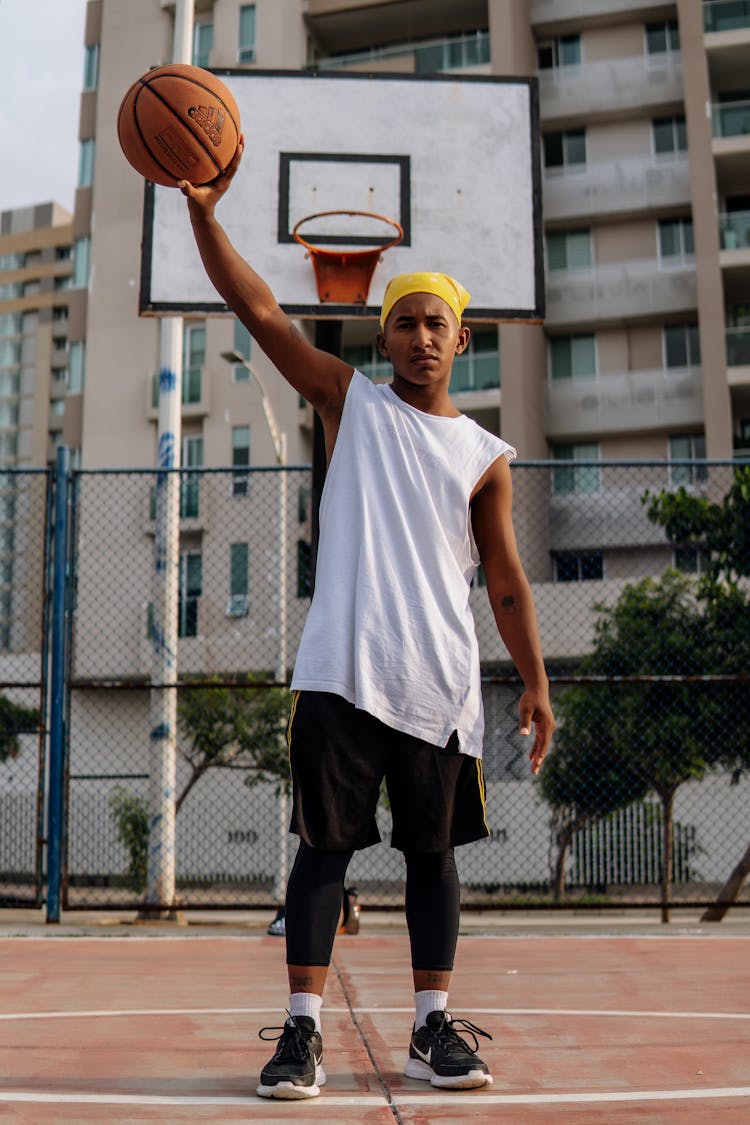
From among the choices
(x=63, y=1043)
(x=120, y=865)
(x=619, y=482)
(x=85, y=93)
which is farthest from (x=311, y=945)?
(x=85, y=93)

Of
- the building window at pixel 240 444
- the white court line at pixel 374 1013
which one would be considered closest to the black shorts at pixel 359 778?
the white court line at pixel 374 1013

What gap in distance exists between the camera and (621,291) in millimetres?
28109

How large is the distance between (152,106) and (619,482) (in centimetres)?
2455

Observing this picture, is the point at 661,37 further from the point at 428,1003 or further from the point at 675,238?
the point at 428,1003

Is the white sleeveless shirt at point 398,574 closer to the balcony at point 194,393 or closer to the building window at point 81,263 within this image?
the balcony at point 194,393

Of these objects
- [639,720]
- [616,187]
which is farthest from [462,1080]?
[616,187]

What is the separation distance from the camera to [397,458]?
271cm

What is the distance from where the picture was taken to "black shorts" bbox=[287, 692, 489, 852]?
2.54 metres

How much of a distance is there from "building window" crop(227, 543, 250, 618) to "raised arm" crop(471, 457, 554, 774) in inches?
834

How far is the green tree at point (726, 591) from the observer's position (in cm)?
1312

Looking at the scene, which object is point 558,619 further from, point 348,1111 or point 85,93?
point 348,1111

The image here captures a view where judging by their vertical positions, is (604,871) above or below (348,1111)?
below

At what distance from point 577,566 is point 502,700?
288 inches

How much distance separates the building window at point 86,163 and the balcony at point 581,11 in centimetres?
1186
